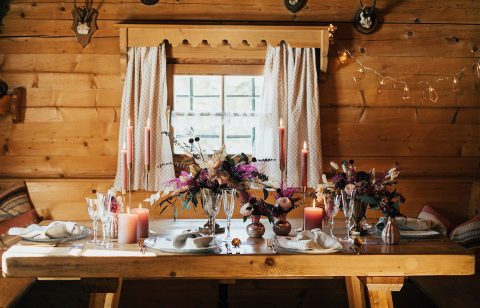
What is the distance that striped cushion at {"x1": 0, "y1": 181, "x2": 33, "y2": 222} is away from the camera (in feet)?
12.9

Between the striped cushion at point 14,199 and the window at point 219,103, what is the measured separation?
98 cm

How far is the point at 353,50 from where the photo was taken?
4121mm

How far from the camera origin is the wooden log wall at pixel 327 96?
4.07 meters

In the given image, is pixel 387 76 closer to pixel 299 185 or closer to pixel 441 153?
pixel 441 153

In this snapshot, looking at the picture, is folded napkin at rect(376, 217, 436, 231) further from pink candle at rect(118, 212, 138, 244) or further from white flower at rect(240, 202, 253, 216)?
pink candle at rect(118, 212, 138, 244)

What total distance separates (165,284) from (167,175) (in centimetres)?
67

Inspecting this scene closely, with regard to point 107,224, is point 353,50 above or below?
above

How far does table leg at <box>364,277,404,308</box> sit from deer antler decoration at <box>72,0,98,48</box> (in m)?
2.42

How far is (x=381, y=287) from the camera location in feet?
8.40

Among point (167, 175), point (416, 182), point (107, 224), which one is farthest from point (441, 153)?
point (107, 224)

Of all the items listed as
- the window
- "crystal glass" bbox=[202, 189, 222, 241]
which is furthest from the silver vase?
the window

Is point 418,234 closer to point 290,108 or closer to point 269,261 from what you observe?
point 269,261

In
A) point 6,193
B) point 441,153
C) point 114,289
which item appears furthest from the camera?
point 441,153

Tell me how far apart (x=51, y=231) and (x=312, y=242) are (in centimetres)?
106
